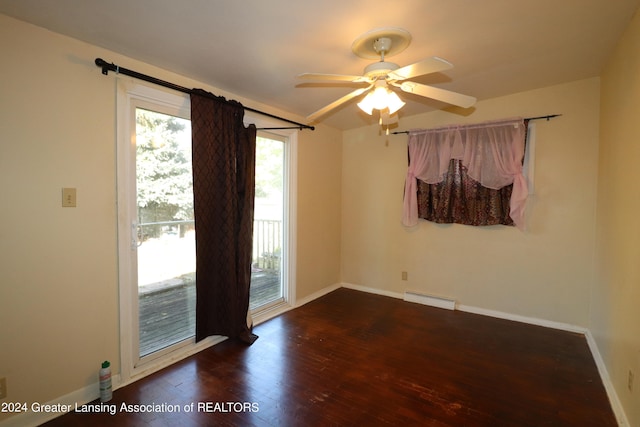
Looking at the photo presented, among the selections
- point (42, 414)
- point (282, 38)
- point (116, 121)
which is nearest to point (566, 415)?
point (282, 38)

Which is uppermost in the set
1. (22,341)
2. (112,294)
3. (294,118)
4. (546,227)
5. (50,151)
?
(294,118)

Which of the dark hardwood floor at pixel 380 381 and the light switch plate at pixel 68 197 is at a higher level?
the light switch plate at pixel 68 197

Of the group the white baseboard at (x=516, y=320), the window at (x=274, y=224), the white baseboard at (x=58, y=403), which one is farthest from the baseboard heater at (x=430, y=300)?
the white baseboard at (x=58, y=403)

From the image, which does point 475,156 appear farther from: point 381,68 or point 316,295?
point 316,295

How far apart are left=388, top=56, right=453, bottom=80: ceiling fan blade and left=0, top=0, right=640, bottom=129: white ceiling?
0.34m

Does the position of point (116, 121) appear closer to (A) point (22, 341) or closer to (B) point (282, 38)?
(B) point (282, 38)

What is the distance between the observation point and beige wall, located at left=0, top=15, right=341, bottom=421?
5.40ft

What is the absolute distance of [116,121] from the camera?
2.03 metres

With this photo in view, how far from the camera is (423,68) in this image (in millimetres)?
1522

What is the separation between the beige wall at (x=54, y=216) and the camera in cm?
165

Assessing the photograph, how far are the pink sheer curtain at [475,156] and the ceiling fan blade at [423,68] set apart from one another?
79.2 inches

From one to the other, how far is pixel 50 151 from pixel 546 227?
4161 millimetres

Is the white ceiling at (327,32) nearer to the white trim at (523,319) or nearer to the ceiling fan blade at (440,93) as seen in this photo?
the ceiling fan blade at (440,93)

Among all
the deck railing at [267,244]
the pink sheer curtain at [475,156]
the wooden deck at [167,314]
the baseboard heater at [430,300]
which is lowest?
the baseboard heater at [430,300]
